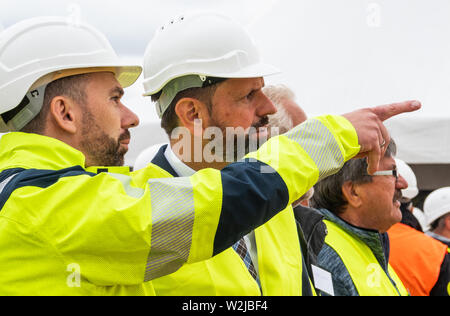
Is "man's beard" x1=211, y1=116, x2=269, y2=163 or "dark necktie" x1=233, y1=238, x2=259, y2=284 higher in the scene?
"man's beard" x1=211, y1=116, x2=269, y2=163

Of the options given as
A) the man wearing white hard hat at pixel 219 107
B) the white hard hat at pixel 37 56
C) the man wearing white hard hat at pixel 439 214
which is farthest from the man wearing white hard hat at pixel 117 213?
the man wearing white hard hat at pixel 439 214

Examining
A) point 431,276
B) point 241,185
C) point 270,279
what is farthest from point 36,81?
point 431,276

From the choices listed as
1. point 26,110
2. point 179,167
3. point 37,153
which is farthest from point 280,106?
point 37,153

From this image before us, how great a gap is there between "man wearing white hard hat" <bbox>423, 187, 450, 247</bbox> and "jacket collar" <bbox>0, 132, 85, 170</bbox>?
207 inches

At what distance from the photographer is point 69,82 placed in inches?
72.1

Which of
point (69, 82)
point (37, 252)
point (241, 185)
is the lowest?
point (37, 252)

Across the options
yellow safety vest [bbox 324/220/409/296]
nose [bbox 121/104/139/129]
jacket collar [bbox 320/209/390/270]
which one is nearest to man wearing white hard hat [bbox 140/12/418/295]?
nose [bbox 121/104/139/129]

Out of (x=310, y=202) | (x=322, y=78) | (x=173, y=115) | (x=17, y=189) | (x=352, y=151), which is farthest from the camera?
(x=322, y=78)

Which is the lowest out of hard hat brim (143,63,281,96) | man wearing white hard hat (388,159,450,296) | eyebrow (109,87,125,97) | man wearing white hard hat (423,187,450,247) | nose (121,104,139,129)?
man wearing white hard hat (423,187,450,247)

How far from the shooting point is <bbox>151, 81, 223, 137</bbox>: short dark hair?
6.84ft

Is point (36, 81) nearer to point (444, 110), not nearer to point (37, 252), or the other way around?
point (37, 252)

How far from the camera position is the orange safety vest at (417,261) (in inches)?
153

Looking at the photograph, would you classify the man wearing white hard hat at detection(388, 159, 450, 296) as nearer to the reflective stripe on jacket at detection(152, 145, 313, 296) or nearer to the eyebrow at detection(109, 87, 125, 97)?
the reflective stripe on jacket at detection(152, 145, 313, 296)
